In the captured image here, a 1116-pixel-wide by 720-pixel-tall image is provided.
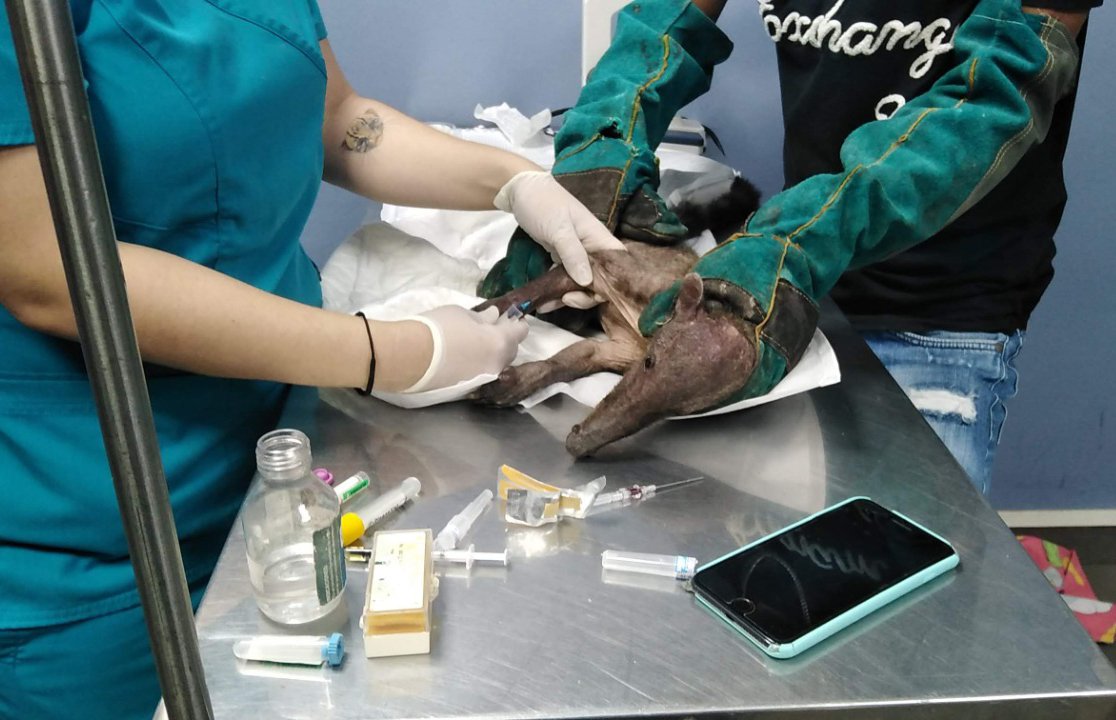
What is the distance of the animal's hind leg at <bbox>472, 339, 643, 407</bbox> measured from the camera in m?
1.11

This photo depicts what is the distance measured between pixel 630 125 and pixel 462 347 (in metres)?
0.52

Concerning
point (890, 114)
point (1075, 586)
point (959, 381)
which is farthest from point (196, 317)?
point (1075, 586)

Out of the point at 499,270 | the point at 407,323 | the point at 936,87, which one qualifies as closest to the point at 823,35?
the point at 936,87

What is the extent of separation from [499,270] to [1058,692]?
969 mm

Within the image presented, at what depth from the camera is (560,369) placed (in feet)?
3.79

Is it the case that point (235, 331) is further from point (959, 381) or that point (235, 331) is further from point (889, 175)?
point (959, 381)

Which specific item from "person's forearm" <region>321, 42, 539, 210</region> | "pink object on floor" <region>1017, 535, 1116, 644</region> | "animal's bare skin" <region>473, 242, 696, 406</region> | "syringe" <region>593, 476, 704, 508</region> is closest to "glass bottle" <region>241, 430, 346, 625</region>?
"syringe" <region>593, 476, 704, 508</region>

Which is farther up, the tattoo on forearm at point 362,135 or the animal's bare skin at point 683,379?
the tattoo on forearm at point 362,135

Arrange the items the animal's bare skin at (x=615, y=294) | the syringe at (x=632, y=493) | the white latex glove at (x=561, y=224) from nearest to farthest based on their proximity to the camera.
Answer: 1. the syringe at (x=632, y=493)
2. the animal's bare skin at (x=615, y=294)
3. the white latex glove at (x=561, y=224)

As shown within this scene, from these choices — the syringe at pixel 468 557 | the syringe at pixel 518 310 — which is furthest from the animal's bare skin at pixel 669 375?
the syringe at pixel 468 557

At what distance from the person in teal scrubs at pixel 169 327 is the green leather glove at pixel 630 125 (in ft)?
0.98

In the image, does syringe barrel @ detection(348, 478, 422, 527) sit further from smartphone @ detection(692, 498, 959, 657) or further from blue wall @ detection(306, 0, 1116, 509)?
blue wall @ detection(306, 0, 1116, 509)

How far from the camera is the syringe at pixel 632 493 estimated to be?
0.91 meters

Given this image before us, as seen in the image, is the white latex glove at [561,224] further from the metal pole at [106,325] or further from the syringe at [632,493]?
the metal pole at [106,325]
